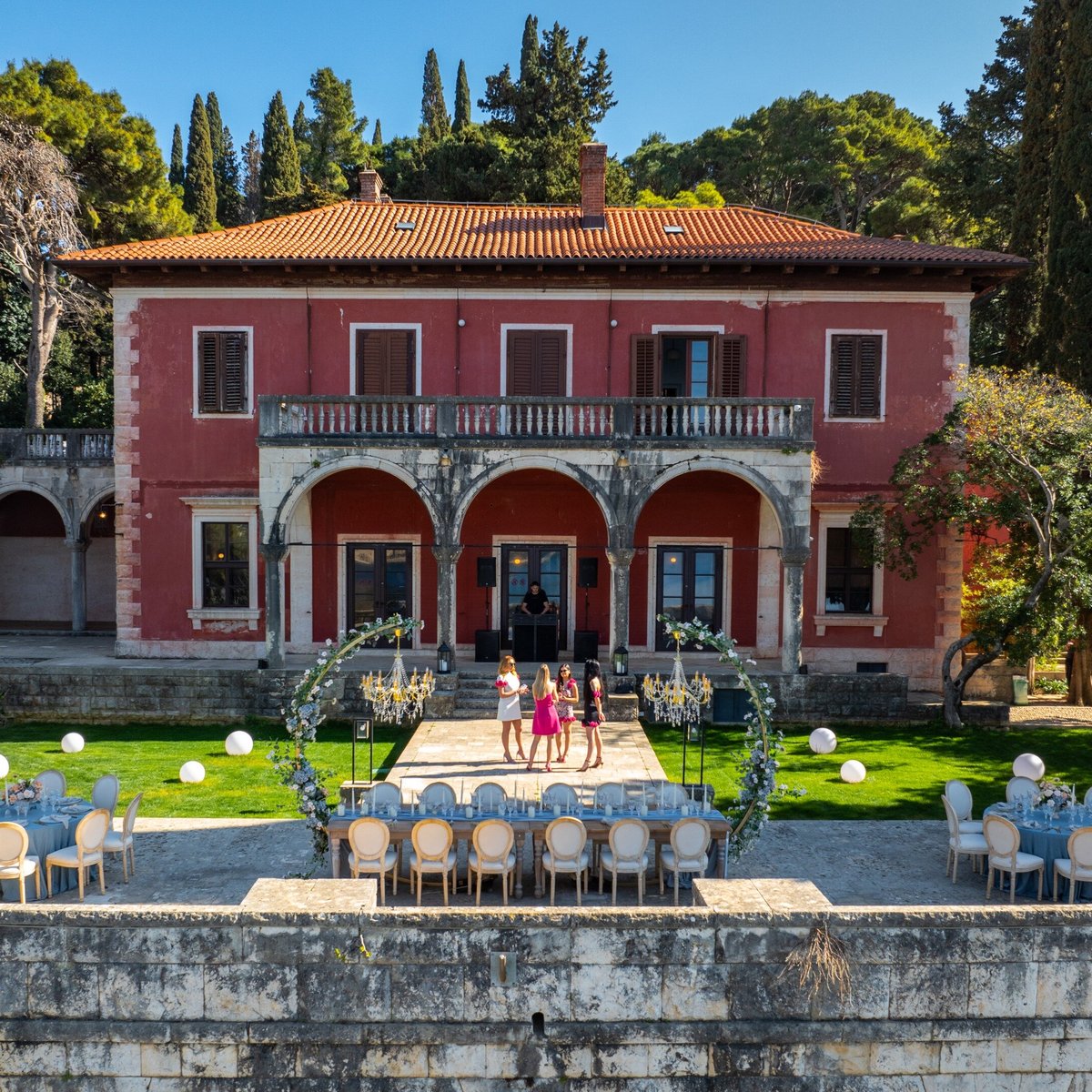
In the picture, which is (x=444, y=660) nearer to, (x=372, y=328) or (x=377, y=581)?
(x=377, y=581)

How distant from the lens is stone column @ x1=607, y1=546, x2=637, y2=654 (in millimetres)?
17109

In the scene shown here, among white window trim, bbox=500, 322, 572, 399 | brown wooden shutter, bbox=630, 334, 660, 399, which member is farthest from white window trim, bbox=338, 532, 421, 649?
brown wooden shutter, bbox=630, 334, 660, 399

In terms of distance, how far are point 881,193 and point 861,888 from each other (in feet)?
120

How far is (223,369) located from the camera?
19156 mm

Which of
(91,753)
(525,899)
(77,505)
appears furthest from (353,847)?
(77,505)

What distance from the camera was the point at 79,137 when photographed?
2897 centimetres

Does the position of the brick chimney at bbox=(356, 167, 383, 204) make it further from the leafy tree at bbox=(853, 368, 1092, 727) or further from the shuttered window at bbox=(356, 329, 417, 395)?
the leafy tree at bbox=(853, 368, 1092, 727)

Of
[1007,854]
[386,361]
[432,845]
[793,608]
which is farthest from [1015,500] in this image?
[386,361]

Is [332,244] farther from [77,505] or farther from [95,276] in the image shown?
[77,505]

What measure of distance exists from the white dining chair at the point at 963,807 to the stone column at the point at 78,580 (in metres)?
20.0

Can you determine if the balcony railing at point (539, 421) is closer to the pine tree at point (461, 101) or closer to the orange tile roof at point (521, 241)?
the orange tile roof at point (521, 241)

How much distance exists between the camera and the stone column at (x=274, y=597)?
56.6 ft

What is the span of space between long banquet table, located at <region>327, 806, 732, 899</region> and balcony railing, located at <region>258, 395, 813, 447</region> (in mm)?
8469

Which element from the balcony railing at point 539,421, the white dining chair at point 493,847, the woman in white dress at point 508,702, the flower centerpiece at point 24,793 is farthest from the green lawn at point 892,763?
the flower centerpiece at point 24,793
